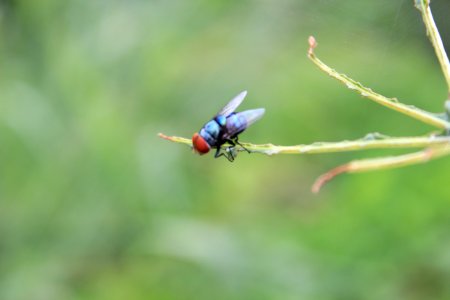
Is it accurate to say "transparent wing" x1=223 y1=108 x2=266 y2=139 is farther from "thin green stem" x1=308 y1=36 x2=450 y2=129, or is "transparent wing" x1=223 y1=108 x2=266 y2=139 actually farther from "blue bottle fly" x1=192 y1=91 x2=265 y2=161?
"thin green stem" x1=308 y1=36 x2=450 y2=129

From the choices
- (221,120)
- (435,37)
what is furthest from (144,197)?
(435,37)

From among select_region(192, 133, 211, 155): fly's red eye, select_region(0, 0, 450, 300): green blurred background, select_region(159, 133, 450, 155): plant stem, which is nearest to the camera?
select_region(159, 133, 450, 155): plant stem

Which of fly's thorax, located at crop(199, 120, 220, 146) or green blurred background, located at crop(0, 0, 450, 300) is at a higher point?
green blurred background, located at crop(0, 0, 450, 300)

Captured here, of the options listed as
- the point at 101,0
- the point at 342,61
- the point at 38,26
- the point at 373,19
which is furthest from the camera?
the point at 342,61

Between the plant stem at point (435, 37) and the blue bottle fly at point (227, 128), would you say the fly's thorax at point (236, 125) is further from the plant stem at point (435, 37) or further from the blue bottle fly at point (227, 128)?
the plant stem at point (435, 37)

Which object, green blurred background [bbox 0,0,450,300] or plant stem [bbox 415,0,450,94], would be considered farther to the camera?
green blurred background [bbox 0,0,450,300]

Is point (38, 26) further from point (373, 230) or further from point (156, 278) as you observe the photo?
point (373, 230)

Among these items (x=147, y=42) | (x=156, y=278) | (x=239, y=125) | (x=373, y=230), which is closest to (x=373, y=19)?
(x=239, y=125)

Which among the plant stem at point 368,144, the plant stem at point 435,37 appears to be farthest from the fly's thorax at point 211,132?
the plant stem at point 435,37

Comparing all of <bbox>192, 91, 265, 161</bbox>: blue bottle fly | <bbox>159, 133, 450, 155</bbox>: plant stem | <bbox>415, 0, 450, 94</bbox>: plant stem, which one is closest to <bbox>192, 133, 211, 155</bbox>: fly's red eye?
<bbox>192, 91, 265, 161</bbox>: blue bottle fly
